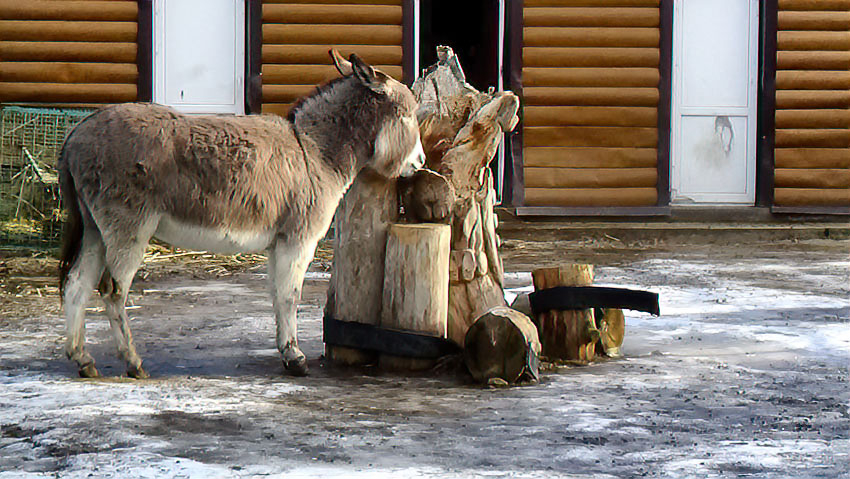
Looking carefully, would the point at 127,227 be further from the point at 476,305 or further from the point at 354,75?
the point at 476,305

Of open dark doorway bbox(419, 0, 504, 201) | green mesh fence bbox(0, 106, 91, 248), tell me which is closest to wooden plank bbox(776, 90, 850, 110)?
open dark doorway bbox(419, 0, 504, 201)

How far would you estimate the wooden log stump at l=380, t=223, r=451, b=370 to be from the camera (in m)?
5.55

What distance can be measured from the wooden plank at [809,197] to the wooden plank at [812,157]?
0.29 m

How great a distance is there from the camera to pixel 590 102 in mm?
12211

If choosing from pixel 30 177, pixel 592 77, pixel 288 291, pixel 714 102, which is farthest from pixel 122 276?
pixel 714 102

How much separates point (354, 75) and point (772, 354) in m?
2.74

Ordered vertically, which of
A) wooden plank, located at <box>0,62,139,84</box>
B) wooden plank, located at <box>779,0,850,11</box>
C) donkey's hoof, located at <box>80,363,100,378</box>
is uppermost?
wooden plank, located at <box>779,0,850,11</box>

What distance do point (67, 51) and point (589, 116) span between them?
18.7 feet

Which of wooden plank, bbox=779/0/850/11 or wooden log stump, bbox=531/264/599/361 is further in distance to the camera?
wooden plank, bbox=779/0/850/11

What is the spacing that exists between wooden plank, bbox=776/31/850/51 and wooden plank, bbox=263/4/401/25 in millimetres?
4424

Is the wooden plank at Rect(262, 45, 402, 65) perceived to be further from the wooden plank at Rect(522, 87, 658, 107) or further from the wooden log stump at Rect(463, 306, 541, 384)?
the wooden log stump at Rect(463, 306, 541, 384)

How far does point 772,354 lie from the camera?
19.7 ft

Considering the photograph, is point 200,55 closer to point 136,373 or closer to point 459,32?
point 459,32

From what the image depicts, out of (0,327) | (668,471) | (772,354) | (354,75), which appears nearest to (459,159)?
(354,75)
